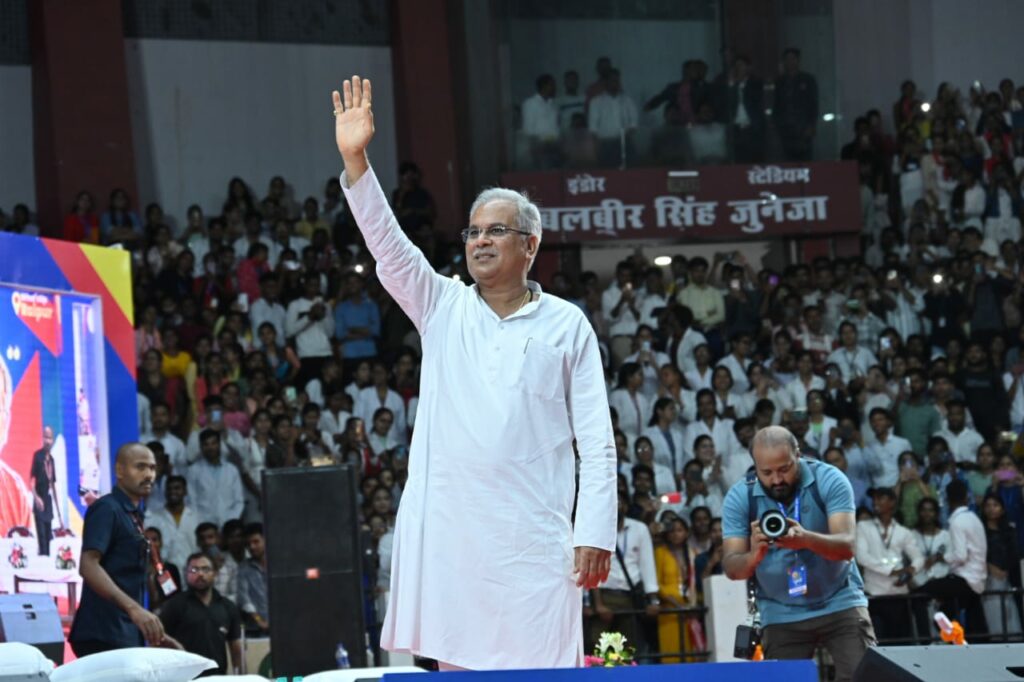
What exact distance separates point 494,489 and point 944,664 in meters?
1.37

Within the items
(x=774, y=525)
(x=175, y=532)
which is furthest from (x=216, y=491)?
(x=774, y=525)

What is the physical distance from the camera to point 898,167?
64.6 feet

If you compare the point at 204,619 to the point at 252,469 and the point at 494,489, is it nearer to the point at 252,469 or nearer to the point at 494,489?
the point at 252,469

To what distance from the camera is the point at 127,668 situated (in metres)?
5.76

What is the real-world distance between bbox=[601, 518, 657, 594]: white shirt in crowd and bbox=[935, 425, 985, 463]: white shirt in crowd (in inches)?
133

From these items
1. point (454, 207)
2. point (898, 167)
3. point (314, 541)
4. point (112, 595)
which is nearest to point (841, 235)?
point (898, 167)

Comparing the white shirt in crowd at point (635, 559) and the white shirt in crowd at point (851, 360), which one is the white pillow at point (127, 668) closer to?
the white shirt in crowd at point (635, 559)

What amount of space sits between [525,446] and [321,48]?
16691mm

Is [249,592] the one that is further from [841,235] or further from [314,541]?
[841,235]

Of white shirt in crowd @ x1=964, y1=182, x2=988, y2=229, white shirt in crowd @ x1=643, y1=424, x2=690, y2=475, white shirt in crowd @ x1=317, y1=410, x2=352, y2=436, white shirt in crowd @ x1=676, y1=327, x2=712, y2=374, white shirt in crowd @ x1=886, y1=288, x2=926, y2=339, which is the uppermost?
white shirt in crowd @ x1=964, y1=182, x2=988, y2=229

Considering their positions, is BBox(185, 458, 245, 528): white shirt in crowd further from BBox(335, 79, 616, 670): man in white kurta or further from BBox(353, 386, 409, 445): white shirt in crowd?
BBox(335, 79, 616, 670): man in white kurta

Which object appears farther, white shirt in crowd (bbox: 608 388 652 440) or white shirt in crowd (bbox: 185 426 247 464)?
white shirt in crowd (bbox: 608 388 652 440)

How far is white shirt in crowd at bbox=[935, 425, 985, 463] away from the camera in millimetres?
14930

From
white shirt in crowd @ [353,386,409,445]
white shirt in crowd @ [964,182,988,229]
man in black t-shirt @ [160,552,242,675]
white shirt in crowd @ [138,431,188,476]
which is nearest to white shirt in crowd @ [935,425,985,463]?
white shirt in crowd @ [964,182,988,229]
